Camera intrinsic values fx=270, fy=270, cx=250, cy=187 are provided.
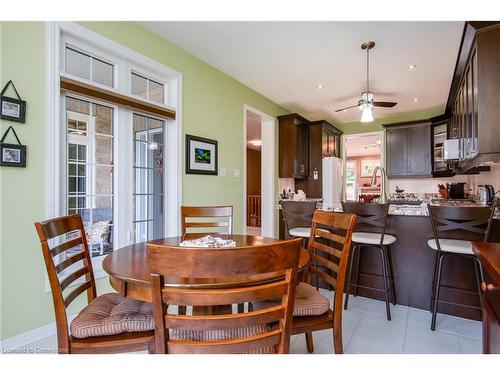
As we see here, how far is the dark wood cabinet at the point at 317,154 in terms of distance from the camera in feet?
18.4

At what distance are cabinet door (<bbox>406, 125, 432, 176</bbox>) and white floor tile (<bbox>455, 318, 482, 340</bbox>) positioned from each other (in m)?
3.66

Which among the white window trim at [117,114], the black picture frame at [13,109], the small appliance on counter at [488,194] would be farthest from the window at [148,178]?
the small appliance on counter at [488,194]

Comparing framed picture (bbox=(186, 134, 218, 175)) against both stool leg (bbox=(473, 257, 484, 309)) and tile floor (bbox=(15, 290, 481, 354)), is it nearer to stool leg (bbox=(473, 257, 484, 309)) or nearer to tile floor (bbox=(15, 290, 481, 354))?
tile floor (bbox=(15, 290, 481, 354))

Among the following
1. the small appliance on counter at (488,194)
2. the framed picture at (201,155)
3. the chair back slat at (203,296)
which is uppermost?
the framed picture at (201,155)

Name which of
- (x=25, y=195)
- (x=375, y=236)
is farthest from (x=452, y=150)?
(x=25, y=195)

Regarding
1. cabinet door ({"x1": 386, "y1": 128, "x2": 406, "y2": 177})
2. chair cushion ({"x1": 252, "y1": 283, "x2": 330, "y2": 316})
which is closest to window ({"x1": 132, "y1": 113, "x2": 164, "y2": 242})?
chair cushion ({"x1": 252, "y1": 283, "x2": 330, "y2": 316})

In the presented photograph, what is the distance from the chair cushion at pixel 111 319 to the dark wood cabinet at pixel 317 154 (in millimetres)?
4716

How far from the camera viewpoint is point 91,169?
7.93 ft

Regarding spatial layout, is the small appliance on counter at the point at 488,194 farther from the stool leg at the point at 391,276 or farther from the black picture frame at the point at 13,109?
the black picture frame at the point at 13,109

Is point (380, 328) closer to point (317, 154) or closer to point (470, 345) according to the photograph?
point (470, 345)

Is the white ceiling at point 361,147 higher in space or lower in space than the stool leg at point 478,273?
higher

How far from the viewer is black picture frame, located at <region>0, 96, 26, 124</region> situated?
5.90 ft

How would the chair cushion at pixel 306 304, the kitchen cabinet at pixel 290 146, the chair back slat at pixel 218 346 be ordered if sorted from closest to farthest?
the chair back slat at pixel 218 346, the chair cushion at pixel 306 304, the kitchen cabinet at pixel 290 146

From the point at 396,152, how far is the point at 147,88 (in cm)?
493
